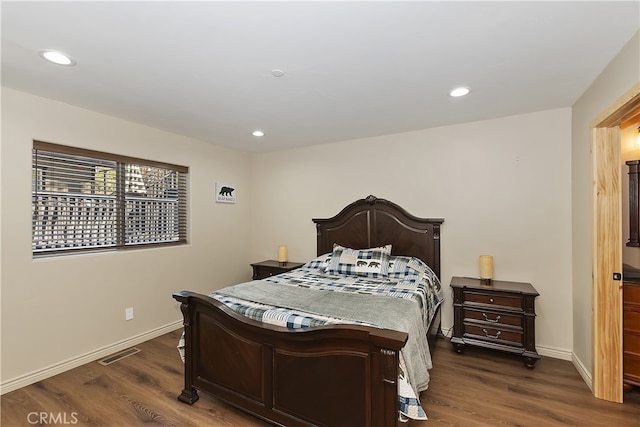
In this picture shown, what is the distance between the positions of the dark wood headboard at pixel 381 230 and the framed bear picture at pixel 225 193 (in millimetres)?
1344

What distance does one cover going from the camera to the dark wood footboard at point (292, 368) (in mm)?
1503

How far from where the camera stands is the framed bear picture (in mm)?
4172

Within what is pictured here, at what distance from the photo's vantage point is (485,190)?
10.4 feet

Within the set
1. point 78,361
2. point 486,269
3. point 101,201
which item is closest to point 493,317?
point 486,269

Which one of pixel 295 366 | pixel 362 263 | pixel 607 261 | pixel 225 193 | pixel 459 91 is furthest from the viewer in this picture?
pixel 225 193

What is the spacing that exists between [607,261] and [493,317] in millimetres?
1007

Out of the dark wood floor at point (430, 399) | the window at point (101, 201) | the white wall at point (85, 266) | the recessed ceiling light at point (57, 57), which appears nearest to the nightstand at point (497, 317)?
the dark wood floor at point (430, 399)

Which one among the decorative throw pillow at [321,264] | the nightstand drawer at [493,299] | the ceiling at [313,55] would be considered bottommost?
the nightstand drawer at [493,299]

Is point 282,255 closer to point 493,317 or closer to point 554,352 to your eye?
point 493,317

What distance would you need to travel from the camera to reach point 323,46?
5.77ft

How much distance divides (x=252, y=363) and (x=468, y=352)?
2.24 metres

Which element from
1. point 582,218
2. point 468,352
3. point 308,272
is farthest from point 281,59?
point 468,352

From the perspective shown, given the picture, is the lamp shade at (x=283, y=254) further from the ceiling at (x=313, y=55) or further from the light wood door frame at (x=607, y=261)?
the light wood door frame at (x=607, y=261)

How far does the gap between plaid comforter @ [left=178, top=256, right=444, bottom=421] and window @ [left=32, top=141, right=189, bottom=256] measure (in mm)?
1558
